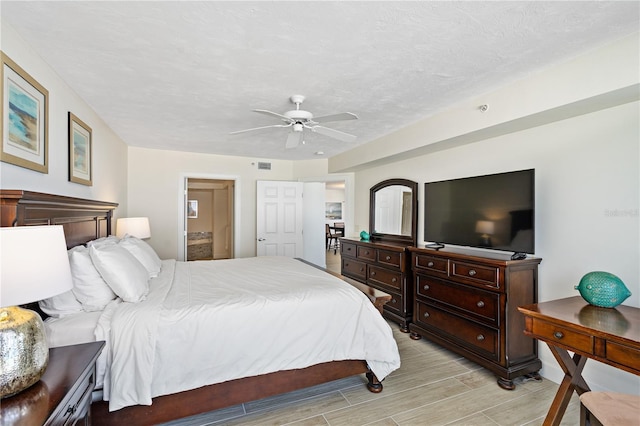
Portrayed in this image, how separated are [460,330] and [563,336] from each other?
1273 millimetres

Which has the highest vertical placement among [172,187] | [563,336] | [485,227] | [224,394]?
[172,187]

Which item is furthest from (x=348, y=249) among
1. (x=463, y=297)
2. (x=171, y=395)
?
(x=171, y=395)

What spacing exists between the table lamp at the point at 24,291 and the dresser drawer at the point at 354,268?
11.8 feet

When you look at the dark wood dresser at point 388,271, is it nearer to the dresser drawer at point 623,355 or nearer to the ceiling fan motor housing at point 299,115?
the ceiling fan motor housing at point 299,115

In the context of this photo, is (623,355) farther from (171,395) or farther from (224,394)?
(171,395)

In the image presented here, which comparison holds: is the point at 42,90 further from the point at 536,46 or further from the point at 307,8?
the point at 536,46

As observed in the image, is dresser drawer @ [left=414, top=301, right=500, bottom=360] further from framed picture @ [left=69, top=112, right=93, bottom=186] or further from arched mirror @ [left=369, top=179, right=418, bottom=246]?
framed picture @ [left=69, top=112, right=93, bottom=186]

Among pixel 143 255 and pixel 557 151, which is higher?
pixel 557 151

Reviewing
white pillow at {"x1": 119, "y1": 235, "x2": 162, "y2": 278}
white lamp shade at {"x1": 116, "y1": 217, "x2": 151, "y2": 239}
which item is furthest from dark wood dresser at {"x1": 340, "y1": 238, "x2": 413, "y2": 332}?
white lamp shade at {"x1": 116, "y1": 217, "x2": 151, "y2": 239}

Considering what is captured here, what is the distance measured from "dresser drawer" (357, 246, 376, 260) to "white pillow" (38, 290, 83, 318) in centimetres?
317

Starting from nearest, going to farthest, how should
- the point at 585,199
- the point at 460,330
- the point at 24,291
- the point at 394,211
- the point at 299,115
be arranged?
the point at 24,291 < the point at 585,199 < the point at 299,115 < the point at 460,330 < the point at 394,211

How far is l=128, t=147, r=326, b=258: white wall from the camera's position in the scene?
4.99m

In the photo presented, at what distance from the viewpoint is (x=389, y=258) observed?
389 centimetres

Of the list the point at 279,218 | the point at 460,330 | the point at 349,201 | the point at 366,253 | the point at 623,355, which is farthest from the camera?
the point at 279,218
